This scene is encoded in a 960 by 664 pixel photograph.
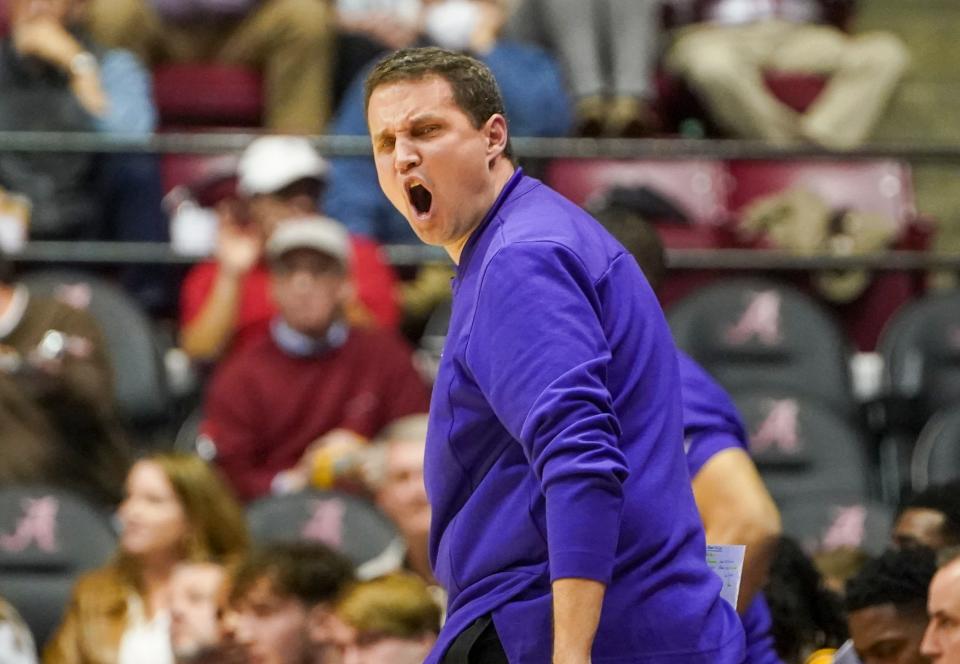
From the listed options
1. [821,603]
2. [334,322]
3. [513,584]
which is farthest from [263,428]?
[513,584]

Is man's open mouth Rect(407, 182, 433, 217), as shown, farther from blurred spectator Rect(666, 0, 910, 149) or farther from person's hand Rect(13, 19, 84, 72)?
blurred spectator Rect(666, 0, 910, 149)

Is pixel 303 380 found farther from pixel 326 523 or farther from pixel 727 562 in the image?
pixel 727 562

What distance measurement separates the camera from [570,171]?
7.41 meters

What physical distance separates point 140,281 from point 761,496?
14.0 ft

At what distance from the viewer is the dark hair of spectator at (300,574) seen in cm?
462

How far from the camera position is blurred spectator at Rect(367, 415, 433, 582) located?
→ 5324mm

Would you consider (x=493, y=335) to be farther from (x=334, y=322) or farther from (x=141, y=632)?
(x=334, y=322)

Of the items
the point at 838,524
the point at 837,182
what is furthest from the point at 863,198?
the point at 838,524

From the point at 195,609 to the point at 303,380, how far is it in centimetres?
142

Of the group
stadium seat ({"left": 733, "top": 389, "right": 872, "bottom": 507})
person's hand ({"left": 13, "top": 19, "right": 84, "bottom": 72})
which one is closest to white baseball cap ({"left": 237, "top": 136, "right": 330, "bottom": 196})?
person's hand ({"left": 13, "top": 19, "right": 84, "bottom": 72})

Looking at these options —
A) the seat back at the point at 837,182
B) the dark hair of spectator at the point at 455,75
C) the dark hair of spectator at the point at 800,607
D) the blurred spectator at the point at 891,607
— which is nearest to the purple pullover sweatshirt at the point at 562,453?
the dark hair of spectator at the point at 455,75

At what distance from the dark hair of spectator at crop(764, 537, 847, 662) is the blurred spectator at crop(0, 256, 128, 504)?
2.45 metres

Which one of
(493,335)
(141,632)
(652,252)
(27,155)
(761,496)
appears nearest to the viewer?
(493,335)

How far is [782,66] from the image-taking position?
26.7ft
